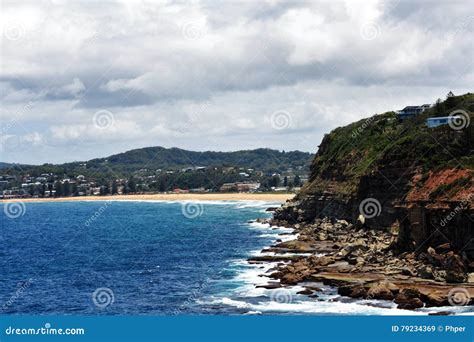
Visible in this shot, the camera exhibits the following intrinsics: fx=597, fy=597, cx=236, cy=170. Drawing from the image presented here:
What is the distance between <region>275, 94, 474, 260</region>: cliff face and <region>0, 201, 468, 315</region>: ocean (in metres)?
11.6

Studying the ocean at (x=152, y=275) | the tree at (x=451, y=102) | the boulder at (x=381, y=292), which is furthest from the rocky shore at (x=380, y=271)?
the tree at (x=451, y=102)

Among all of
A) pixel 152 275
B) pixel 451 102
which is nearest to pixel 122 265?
pixel 152 275

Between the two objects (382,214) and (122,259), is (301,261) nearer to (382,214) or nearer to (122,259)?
(382,214)

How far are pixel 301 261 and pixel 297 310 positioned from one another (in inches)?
847

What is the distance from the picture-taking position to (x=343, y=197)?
10594cm

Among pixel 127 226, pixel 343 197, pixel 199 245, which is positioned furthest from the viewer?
pixel 127 226

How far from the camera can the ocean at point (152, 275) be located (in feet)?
171

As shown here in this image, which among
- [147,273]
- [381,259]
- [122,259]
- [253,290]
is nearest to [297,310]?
[253,290]

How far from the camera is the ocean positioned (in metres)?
52.0

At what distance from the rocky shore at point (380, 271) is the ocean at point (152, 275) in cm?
158

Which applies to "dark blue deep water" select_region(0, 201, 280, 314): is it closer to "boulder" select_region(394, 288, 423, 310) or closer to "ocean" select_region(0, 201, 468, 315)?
"ocean" select_region(0, 201, 468, 315)

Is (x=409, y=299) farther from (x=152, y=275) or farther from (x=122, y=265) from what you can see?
(x=122, y=265)

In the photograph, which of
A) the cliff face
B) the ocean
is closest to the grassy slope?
the cliff face

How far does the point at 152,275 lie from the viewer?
70250 mm
